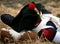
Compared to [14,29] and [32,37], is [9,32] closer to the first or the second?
[14,29]

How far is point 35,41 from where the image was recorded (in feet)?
11.7

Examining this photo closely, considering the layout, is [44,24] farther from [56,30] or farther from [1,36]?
[1,36]

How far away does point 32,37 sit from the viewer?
352 cm

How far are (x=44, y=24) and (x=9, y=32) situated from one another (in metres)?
0.46

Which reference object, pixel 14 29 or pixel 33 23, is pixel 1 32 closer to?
pixel 14 29

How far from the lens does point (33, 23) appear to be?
347 cm

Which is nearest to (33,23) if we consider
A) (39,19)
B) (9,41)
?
(39,19)

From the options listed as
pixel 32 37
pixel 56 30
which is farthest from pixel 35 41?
pixel 56 30

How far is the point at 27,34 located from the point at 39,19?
0.82 feet

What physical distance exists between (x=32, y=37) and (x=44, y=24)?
0.24 meters

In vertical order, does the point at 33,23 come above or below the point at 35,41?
above

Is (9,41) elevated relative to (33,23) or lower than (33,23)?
lower

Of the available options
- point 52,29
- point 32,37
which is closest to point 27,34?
point 32,37

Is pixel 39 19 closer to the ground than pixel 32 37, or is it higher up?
higher up
